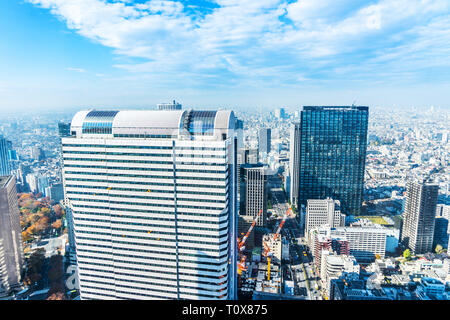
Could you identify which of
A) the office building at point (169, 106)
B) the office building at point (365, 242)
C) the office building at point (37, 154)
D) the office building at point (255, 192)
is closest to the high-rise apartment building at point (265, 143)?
the office building at point (255, 192)

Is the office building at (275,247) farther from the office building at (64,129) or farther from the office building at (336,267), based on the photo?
the office building at (64,129)

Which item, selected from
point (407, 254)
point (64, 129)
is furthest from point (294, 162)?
point (64, 129)

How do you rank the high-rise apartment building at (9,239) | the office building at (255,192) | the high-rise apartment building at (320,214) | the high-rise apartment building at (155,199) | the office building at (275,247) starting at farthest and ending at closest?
the office building at (255,192), the high-rise apartment building at (320,214), the office building at (275,247), the high-rise apartment building at (9,239), the high-rise apartment building at (155,199)

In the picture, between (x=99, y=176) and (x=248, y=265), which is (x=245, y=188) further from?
(x=99, y=176)

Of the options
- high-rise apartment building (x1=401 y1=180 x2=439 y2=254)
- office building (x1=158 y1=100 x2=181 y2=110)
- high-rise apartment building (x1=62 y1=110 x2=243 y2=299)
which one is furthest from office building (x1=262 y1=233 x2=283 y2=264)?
office building (x1=158 y1=100 x2=181 y2=110)

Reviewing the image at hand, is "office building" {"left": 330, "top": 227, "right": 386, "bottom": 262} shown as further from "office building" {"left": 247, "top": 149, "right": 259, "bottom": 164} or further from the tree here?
"office building" {"left": 247, "top": 149, "right": 259, "bottom": 164}

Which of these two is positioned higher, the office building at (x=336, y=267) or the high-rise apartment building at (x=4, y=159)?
the high-rise apartment building at (x=4, y=159)

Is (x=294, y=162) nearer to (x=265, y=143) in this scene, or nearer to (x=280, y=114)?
(x=265, y=143)
